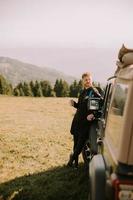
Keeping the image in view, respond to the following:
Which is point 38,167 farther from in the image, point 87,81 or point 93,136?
point 87,81

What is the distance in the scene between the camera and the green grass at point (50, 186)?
25.5 ft

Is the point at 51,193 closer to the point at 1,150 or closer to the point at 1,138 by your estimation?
the point at 1,150

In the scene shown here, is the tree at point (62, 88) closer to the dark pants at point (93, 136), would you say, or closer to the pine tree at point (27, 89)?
the pine tree at point (27, 89)

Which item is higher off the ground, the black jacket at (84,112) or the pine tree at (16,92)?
the black jacket at (84,112)

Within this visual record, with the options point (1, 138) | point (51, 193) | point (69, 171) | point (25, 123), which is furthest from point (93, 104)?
point (25, 123)

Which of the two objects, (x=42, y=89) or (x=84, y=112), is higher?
(x=42, y=89)

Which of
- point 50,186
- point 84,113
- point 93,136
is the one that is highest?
point 84,113

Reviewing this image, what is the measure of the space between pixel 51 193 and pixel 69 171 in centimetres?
150

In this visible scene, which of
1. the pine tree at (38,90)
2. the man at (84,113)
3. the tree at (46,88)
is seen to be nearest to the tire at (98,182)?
the man at (84,113)

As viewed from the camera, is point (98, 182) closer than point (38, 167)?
Yes

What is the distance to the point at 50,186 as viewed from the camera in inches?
332

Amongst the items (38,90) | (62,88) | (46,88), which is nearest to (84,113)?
(38,90)

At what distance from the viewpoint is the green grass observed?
25.5ft

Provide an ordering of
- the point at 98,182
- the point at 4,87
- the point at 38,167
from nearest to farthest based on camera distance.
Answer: the point at 98,182 → the point at 38,167 → the point at 4,87
